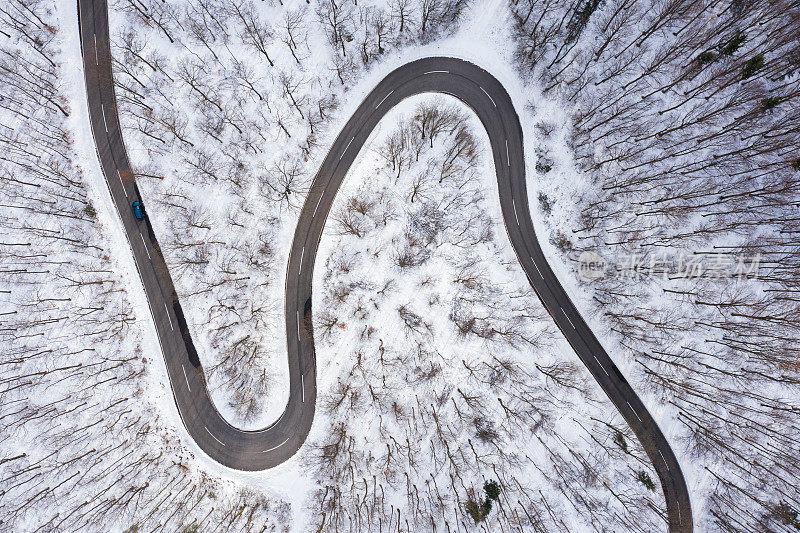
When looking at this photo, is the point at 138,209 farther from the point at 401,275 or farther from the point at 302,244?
the point at 401,275

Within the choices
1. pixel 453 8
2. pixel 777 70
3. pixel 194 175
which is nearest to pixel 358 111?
pixel 453 8

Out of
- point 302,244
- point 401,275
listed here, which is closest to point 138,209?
point 302,244

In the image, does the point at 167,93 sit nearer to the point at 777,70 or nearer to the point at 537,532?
the point at 537,532

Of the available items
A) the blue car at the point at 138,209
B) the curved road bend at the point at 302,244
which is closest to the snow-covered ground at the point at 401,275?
the curved road bend at the point at 302,244

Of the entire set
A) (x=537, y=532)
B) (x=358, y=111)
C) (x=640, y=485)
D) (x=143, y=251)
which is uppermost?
(x=358, y=111)

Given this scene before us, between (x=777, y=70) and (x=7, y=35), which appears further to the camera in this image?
(x=7, y=35)

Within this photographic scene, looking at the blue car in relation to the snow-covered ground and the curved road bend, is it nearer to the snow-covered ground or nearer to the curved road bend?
the curved road bend
